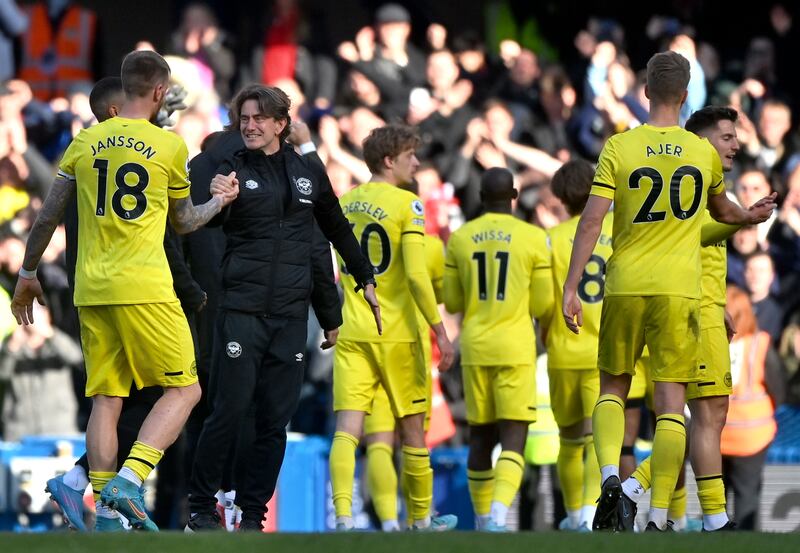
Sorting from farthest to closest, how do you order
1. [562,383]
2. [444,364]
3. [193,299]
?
[562,383], [444,364], [193,299]

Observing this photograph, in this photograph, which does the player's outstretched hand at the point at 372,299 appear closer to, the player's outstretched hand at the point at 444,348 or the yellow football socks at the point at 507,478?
the player's outstretched hand at the point at 444,348

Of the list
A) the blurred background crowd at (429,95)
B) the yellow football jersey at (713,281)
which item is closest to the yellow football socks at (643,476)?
the yellow football jersey at (713,281)

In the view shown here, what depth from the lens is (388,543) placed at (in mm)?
6672

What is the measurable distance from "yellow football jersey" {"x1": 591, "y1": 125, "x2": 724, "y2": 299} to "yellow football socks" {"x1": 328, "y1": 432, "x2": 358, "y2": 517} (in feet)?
8.83

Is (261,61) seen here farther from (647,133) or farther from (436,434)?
(647,133)

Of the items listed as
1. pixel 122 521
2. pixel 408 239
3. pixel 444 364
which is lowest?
pixel 122 521

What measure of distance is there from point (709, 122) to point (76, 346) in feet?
21.2

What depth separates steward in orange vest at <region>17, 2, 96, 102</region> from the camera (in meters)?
18.3

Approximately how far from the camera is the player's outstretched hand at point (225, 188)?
8484mm

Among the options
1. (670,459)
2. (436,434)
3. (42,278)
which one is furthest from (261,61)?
(670,459)

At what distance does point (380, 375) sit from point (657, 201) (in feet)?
9.18

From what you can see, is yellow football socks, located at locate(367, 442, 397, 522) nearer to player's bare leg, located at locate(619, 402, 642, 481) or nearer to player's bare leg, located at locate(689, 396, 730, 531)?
player's bare leg, located at locate(619, 402, 642, 481)

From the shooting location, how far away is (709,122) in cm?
922

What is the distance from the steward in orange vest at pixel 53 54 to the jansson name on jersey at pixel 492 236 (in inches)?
327
